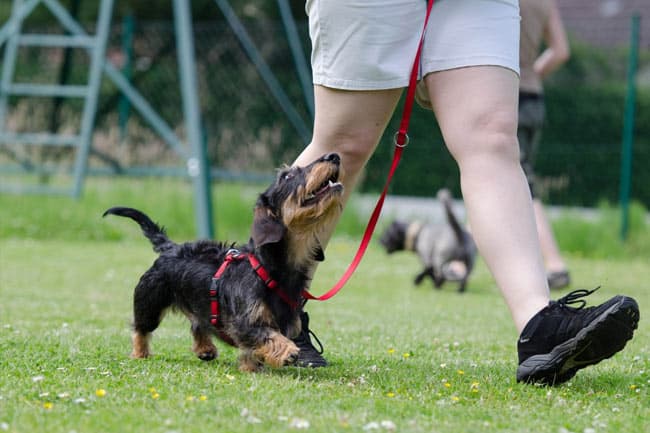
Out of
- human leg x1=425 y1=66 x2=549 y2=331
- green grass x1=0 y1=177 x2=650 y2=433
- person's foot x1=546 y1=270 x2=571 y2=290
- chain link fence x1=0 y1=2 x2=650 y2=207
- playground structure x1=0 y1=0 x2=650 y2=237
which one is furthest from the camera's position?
chain link fence x1=0 y1=2 x2=650 y2=207

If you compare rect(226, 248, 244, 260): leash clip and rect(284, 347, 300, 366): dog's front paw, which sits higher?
rect(226, 248, 244, 260): leash clip

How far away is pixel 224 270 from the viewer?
3986 mm

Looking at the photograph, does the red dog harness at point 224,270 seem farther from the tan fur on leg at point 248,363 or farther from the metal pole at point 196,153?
the metal pole at point 196,153

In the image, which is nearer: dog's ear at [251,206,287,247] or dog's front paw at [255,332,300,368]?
dog's front paw at [255,332,300,368]

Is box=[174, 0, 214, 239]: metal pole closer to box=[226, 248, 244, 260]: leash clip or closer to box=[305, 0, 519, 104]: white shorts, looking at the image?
box=[226, 248, 244, 260]: leash clip

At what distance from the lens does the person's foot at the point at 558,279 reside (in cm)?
751

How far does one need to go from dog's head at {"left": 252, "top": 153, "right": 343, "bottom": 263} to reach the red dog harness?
87 mm

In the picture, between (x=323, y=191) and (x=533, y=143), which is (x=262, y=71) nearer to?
(x=533, y=143)

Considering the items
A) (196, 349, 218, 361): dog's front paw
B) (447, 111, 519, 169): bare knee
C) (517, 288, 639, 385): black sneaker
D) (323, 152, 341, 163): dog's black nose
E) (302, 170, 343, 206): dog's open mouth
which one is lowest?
(196, 349, 218, 361): dog's front paw

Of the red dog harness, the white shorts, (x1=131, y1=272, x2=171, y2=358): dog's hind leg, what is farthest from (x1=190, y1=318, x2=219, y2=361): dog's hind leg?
the white shorts

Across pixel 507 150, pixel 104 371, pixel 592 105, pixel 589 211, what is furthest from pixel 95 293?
pixel 592 105

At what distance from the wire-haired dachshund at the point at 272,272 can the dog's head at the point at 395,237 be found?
15.3 feet

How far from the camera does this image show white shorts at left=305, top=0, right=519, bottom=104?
369cm

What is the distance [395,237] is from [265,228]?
4.95 m
